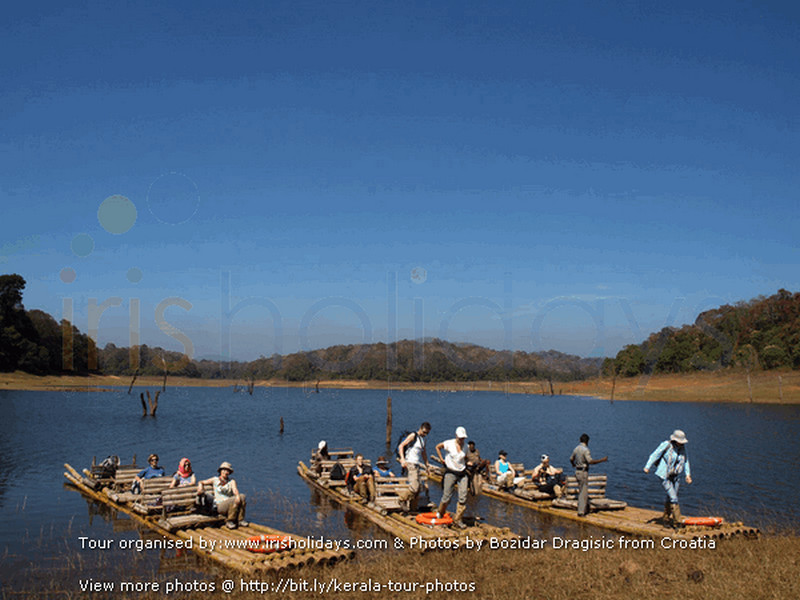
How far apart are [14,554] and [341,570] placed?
9.02 m

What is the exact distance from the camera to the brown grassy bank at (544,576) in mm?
10445

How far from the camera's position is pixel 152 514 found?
17.9 meters

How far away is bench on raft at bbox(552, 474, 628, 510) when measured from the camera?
61.2 feet

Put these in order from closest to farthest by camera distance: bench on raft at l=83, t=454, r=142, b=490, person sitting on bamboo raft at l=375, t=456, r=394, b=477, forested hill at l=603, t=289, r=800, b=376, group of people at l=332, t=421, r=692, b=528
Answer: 1. group of people at l=332, t=421, r=692, b=528
2. person sitting on bamboo raft at l=375, t=456, r=394, b=477
3. bench on raft at l=83, t=454, r=142, b=490
4. forested hill at l=603, t=289, r=800, b=376

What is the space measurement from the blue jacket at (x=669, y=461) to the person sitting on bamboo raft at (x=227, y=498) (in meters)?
9.77

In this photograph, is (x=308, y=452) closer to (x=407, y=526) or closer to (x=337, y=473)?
(x=337, y=473)

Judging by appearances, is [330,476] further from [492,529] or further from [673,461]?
[673,461]

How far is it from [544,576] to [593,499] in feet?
28.8

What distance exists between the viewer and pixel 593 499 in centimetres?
1944

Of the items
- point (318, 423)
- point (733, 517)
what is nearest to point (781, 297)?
point (318, 423)

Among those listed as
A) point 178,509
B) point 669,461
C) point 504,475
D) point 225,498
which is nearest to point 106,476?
point 178,509

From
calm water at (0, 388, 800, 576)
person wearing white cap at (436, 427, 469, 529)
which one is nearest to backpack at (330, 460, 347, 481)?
calm water at (0, 388, 800, 576)

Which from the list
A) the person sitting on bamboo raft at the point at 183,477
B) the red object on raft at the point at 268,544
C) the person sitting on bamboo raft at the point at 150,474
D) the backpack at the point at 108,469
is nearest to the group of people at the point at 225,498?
the person sitting on bamboo raft at the point at 183,477

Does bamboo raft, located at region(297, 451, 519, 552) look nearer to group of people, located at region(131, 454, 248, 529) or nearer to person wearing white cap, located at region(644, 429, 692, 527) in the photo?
group of people, located at region(131, 454, 248, 529)
